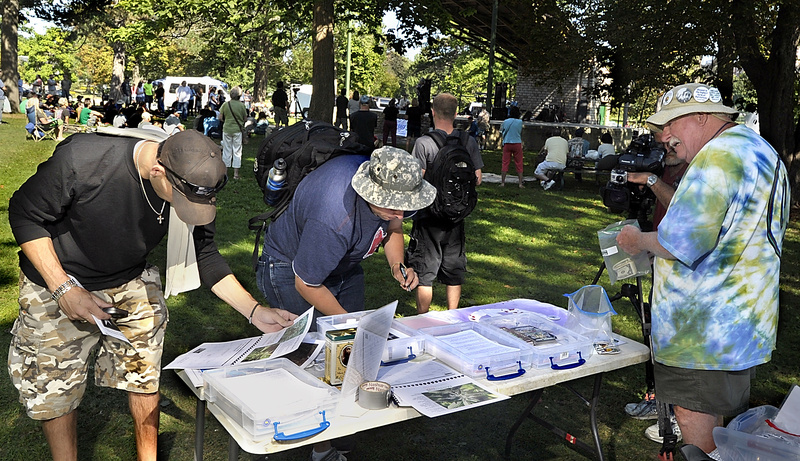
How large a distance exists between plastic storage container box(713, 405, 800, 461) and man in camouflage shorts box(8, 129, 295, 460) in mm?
1831

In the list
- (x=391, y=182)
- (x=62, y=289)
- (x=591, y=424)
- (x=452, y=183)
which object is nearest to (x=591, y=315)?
(x=591, y=424)

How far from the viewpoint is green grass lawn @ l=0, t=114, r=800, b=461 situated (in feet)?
13.0

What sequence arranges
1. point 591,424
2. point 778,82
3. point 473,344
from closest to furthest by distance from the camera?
point 473,344
point 591,424
point 778,82

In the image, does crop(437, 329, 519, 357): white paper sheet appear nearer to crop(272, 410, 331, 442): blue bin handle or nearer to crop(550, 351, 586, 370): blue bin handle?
crop(550, 351, 586, 370): blue bin handle

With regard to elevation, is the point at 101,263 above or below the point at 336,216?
below

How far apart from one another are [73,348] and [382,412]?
1.44 metres

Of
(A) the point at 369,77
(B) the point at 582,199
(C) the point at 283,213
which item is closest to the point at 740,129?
(C) the point at 283,213

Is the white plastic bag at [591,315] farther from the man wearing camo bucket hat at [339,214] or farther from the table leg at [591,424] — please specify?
the man wearing camo bucket hat at [339,214]

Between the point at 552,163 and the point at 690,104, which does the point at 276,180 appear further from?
the point at 552,163

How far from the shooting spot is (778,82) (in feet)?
41.3

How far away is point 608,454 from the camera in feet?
13.2

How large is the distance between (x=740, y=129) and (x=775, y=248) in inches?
20.1

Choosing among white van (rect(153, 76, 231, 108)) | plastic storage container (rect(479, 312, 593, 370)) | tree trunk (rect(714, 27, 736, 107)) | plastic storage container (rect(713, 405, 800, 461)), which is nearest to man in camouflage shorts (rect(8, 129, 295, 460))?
plastic storage container (rect(479, 312, 593, 370))

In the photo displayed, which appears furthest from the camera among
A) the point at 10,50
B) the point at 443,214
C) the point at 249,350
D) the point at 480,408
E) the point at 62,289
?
the point at 10,50
